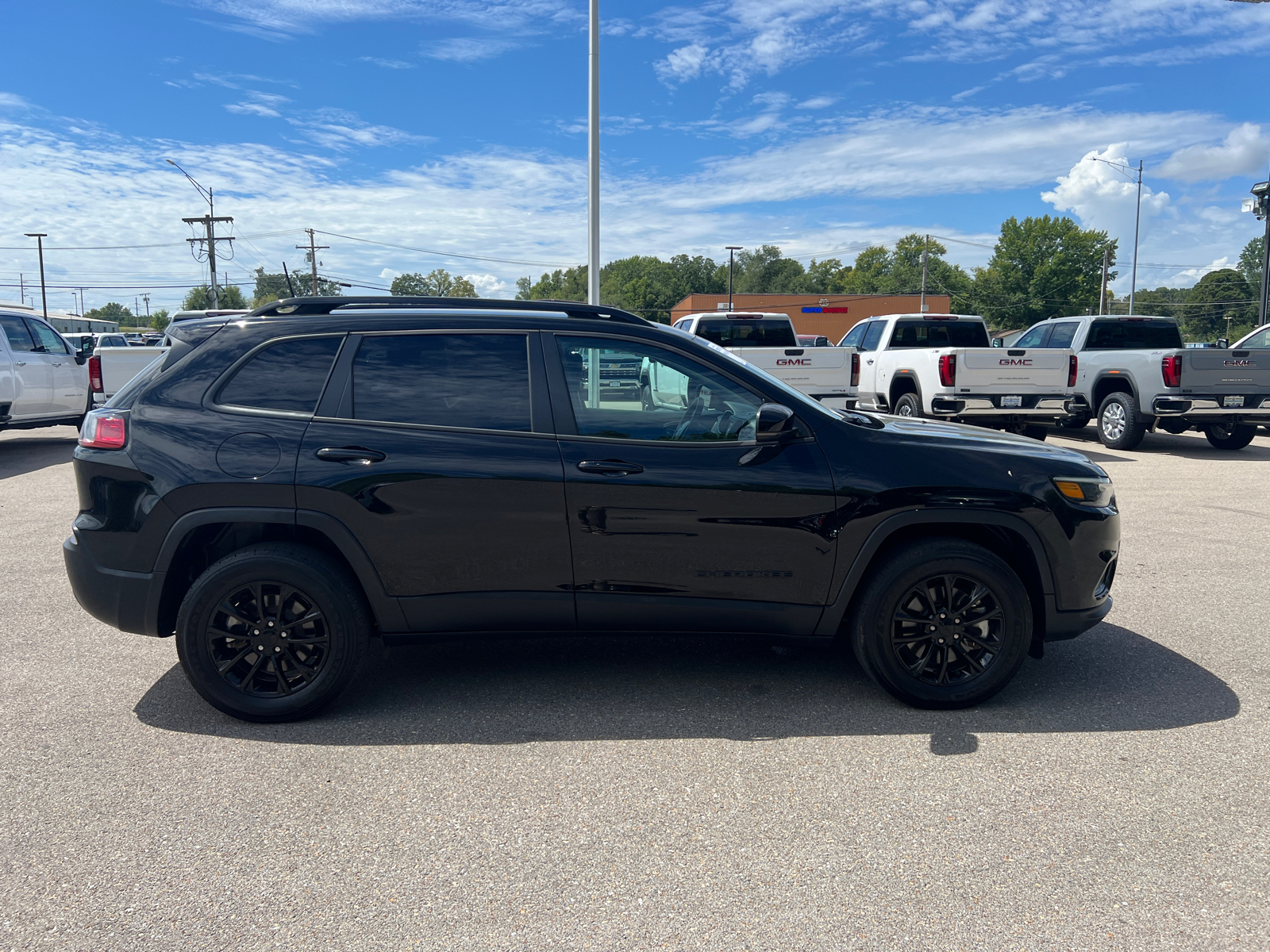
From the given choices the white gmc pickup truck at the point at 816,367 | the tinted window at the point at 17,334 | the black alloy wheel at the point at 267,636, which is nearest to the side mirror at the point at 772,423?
the black alloy wheel at the point at 267,636

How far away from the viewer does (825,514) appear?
13.1 feet

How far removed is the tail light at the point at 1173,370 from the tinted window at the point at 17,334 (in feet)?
54.4

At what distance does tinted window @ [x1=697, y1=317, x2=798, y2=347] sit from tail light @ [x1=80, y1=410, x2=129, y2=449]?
426 inches

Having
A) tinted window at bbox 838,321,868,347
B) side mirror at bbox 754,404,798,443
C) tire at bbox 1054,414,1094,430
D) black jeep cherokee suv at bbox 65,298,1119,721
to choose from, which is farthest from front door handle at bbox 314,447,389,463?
tinted window at bbox 838,321,868,347

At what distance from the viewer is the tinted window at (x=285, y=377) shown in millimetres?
4023

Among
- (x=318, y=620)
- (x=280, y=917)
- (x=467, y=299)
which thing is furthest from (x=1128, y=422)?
(x=280, y=917)

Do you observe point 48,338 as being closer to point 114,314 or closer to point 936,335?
point 936,335

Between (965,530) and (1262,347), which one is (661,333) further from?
(1262,347)

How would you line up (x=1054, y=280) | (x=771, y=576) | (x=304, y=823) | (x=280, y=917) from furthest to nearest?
(x=1054, y=280) → (x=771, y=576) → (x=304, y=823) → (x=280, y=917)

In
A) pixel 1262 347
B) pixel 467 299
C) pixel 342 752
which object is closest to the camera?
pixel 342 752

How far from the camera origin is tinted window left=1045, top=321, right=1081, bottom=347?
15062 millimetres

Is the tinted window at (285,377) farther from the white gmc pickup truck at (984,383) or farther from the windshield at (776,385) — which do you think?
the white gmc pickup truck at (984,383)

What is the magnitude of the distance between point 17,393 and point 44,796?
1246cm

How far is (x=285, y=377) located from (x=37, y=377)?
12.5 meters
